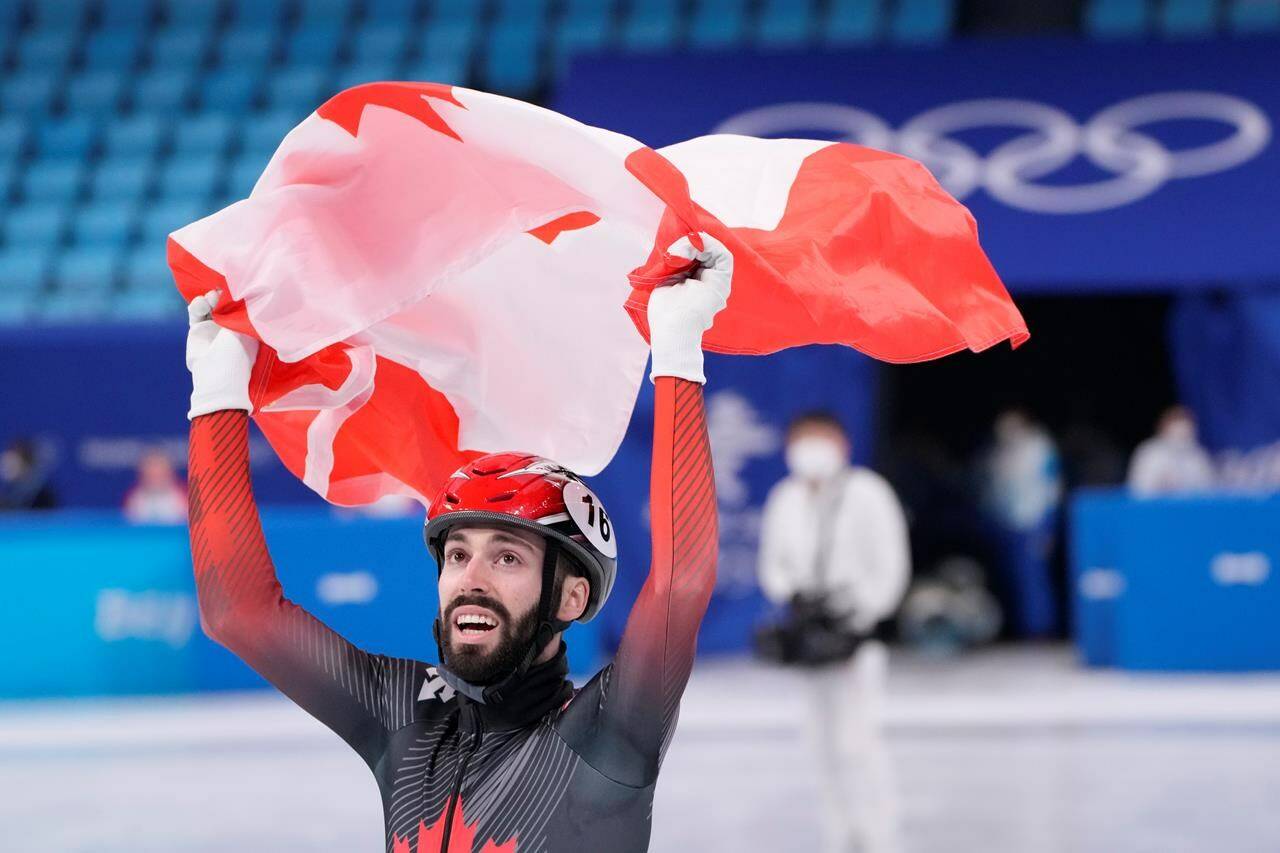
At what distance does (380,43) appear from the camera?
59.0 ft

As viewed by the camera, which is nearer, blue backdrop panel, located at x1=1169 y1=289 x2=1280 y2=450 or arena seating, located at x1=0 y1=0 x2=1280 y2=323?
blue backdrop panel, located at x1=1169 y1=289 x2=1280 y2=450

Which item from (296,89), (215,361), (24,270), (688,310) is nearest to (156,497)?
(24,270)

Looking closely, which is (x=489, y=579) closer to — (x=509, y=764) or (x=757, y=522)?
(x=509, y=764)

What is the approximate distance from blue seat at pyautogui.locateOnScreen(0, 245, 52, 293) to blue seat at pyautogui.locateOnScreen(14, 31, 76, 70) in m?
3.09

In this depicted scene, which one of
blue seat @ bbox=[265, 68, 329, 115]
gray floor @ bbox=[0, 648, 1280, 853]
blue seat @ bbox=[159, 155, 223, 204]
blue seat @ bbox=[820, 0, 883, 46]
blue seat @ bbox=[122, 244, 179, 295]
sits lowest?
gray floor @ bbox=[0, 648, 1280, 853]

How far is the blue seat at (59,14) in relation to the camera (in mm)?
19016

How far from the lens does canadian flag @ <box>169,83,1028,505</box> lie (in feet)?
9.38

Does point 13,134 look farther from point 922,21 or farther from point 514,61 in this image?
point 922,21

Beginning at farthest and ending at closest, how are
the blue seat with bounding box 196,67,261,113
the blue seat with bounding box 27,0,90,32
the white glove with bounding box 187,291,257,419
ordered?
the blue seat with bounding box 27,0,90,32 → the blue seat with bounding box 196,67,261,113 → the white glove with bounding box 187,291,257,419

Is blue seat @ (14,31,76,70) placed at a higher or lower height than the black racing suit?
higher

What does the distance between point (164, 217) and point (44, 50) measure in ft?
11.0

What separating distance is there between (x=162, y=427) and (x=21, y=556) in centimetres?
246

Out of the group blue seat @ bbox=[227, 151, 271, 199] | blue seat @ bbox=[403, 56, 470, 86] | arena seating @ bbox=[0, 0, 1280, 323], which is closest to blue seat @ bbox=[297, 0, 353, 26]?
arena seating @ bbox=[0, 0, 1280, 323]

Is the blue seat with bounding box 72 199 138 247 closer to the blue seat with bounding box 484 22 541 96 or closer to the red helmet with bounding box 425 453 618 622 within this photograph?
the blue seat with bounding box 484 22 541 96
